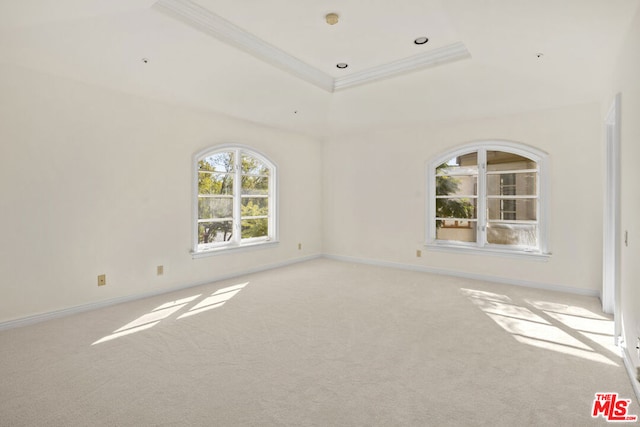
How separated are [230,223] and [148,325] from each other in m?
2.36

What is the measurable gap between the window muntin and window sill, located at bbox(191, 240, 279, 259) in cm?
278

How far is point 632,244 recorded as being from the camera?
7.44 feet

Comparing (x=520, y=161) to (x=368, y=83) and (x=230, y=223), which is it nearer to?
(x=368, y=83)

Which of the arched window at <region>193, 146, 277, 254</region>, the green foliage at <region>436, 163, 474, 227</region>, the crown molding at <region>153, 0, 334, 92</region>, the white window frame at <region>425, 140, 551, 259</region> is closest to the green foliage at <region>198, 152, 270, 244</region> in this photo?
the arched window at <region>193, 146, 277, 254</region>

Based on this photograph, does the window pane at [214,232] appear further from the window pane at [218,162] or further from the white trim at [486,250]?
the white trim at [486,250]

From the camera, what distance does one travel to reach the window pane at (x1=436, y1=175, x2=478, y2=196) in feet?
17.5

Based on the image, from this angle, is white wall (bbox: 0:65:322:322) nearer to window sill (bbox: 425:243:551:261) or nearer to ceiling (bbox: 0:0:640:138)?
ceiling (bbox: 0:0:640:138)

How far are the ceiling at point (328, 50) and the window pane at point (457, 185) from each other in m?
0.98

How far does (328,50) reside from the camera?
156 inches

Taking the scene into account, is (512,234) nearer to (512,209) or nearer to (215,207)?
(512,209)

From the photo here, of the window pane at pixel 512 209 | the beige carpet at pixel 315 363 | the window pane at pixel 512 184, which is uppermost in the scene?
the window pane at pixel 512 184

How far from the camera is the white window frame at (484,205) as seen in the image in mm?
Result: 4629

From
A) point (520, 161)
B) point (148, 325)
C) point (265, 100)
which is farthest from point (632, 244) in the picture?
point (265, 100)

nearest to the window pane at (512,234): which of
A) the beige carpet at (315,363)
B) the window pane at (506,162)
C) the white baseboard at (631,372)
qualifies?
the window pane at (506,162)
